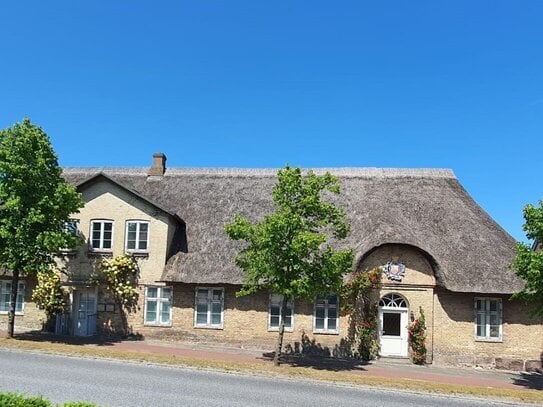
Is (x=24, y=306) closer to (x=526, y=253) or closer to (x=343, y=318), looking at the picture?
(x=343, y=318)

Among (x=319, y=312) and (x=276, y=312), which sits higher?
(x=319, y=312)

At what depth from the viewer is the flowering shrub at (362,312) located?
21.2 metres

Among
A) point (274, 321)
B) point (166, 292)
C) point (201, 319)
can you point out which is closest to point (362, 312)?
point (274, 321)

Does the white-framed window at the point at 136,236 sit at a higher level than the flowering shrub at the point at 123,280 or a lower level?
higher

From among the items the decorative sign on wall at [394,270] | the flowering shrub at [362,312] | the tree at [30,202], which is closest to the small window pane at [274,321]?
the flowering shrub at [362,312]

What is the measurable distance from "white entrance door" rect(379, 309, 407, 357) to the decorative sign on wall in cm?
152

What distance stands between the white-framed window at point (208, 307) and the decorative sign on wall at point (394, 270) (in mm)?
7413

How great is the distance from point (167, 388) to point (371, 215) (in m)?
13.3

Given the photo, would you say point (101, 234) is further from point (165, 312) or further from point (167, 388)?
point (167, 388)

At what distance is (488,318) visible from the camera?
21641 mm

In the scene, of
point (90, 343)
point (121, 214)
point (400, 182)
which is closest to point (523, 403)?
point (400, 182)

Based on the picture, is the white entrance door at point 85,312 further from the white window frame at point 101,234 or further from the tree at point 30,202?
the tree at point 30,202

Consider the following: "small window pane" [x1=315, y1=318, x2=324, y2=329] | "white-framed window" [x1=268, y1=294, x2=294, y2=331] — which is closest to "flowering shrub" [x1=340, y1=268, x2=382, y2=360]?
"small window pane" [x1=315, y1=318, x2=324, y2=329]

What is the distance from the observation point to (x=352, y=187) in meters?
26.5
